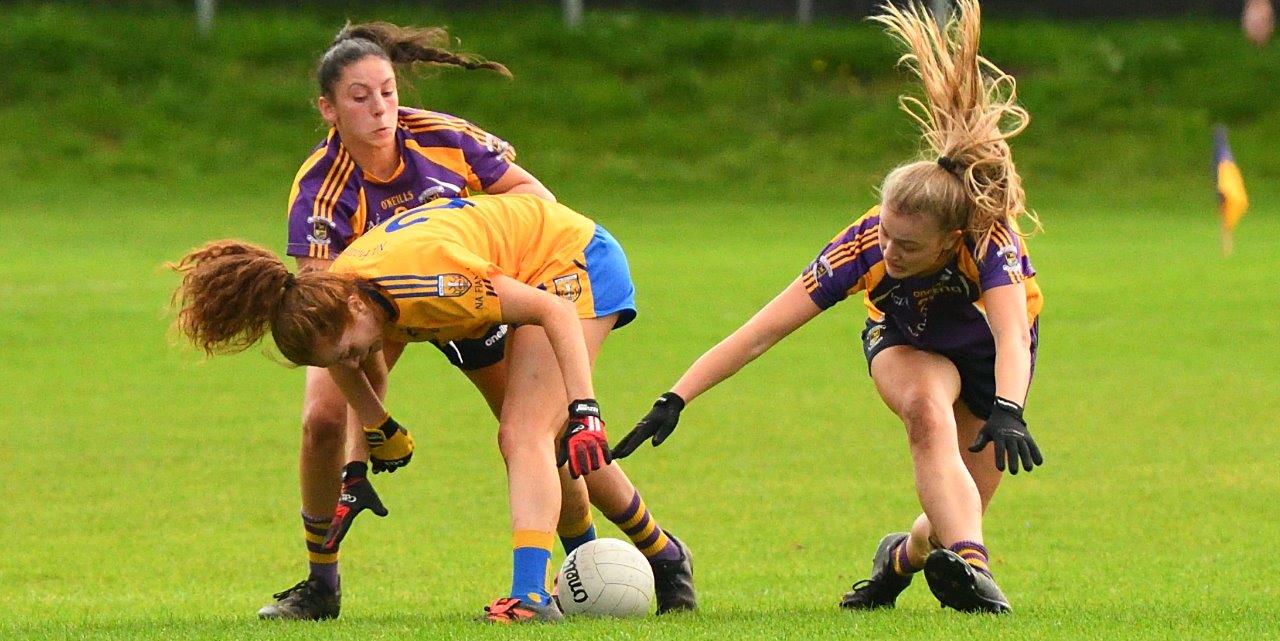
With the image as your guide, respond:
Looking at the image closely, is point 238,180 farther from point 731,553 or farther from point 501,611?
point 501,611

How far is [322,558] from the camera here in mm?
6324

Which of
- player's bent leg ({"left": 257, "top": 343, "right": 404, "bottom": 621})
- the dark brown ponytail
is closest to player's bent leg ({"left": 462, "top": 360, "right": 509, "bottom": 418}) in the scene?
player's bent leg ({"left": 257, "top": 343, "right": 404, "bottom": 621})

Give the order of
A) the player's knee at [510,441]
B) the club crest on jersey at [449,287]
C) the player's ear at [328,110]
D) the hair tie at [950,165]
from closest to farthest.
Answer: the club crest on jersey at [449,287] < the player's knee at [510,441] < the hair tie at [950,165] < the player's ear at [328,110]

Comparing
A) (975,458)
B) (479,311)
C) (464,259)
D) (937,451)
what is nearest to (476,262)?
(464,259)

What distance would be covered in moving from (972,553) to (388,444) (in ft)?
6.15

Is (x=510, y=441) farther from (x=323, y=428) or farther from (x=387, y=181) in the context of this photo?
(x=387, y=181)

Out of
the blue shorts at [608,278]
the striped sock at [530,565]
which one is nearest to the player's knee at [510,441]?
the striped sock at [530,565]

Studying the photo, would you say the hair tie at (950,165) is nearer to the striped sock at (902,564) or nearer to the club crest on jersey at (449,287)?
the striped sock at (902,564)

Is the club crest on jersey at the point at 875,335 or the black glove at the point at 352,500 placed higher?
the club crest on jersey at the point at 875,335

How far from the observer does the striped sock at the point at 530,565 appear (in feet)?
18.0

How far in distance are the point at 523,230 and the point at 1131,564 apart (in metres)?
2.73

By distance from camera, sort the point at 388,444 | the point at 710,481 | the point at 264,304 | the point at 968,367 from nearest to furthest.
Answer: the point at 264,304 → the point at 388,444 → the point at 968,367 → the point at 710,481

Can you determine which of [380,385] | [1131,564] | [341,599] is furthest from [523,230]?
[1131,564]

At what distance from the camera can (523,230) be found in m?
5.95
